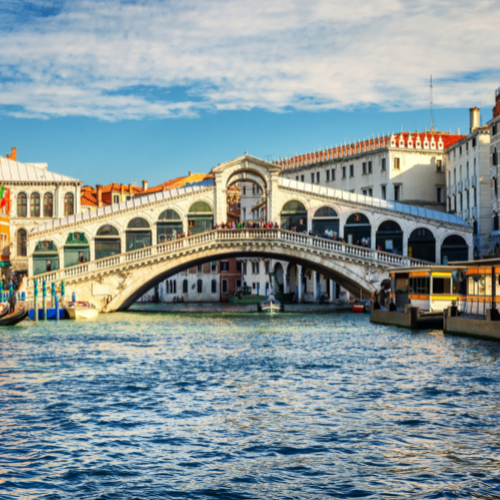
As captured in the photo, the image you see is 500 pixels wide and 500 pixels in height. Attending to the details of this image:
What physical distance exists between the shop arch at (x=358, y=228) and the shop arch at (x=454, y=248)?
4600 millimetres

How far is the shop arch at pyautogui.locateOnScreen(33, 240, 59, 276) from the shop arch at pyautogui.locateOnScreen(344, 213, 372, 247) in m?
17.9

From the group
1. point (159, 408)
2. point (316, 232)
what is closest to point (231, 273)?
point (316, 232)

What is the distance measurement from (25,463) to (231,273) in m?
70.7

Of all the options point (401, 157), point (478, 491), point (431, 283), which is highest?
point (401, 157)

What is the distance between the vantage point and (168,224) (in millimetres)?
50312

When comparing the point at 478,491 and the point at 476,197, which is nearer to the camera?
the point at 478,491

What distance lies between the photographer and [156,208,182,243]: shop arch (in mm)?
50250

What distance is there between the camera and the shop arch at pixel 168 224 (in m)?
50.2

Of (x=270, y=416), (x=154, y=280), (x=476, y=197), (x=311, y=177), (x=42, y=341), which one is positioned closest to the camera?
(x=270, y=416)

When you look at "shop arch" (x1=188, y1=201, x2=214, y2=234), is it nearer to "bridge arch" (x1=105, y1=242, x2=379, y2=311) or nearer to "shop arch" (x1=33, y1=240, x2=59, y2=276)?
"bridge arch" (x1=105, y1=242, x2=379, y2=311)

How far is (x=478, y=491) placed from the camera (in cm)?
1020

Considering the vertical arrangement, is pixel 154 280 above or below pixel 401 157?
below

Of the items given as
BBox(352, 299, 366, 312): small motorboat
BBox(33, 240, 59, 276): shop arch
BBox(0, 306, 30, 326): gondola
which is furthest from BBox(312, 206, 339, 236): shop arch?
BBox(0, 306, 30, 326): gondola

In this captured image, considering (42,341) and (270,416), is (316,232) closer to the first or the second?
(42,341)
